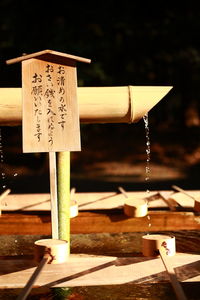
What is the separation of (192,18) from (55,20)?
420cm

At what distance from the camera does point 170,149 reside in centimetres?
→ 1516

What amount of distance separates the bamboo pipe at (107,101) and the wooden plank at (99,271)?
3.08 ft

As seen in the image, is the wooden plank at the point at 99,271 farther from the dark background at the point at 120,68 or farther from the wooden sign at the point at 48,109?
the dark background at the point at 120,68

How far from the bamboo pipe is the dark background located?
7665 millimetres

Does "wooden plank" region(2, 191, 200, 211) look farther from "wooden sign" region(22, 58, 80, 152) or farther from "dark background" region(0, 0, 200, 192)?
"dark background" region(0, 0, 200, 192)

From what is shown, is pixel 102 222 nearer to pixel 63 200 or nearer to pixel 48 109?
pixel 63 200

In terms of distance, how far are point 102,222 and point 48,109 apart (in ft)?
3.64

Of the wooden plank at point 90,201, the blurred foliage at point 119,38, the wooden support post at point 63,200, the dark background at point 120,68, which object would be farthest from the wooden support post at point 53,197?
the blurred foliage at point 119,38

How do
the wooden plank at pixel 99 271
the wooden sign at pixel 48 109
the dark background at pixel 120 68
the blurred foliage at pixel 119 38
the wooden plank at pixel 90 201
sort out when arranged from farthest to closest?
the blurred foliage at pixel 119 38 < the dark background at pixel 120 68 < the wooden plank at pixel 90 201 < the wooden sign at pixel 48 109 < the wooden plank at pixel 99 271

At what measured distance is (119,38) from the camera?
46.3ft

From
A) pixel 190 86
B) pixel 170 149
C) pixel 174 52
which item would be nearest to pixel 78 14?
pixel 174 52

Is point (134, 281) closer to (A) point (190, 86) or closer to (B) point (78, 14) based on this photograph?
(B) point (78, 14)

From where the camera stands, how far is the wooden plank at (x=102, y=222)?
345 centimetres

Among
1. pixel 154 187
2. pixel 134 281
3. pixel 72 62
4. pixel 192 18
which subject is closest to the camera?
pixel 134 281
